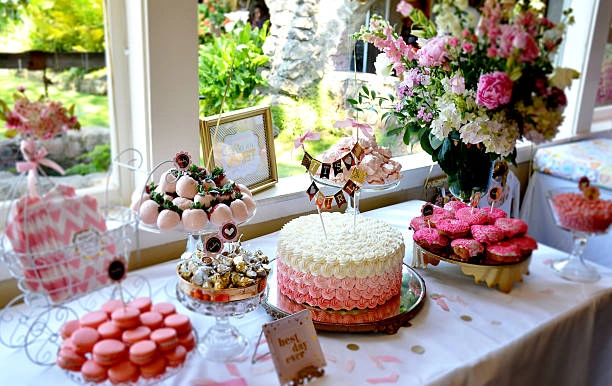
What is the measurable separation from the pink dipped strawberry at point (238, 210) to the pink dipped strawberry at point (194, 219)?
0.07 meters

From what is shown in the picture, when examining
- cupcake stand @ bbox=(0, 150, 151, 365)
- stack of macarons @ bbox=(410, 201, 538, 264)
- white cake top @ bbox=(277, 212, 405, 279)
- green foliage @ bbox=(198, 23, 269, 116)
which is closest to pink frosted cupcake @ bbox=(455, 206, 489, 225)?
stack of macarons @ bbox=(410, 201, 538, 264)

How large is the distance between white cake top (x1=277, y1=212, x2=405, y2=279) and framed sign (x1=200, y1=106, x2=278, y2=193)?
335mm

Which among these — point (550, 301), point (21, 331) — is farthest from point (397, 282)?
point (21, 331)

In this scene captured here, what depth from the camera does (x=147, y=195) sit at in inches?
43.0

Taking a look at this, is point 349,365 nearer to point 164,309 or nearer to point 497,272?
point 164,309

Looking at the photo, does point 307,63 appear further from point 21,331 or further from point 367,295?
point 21,331

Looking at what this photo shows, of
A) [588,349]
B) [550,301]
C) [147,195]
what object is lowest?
[588,349]

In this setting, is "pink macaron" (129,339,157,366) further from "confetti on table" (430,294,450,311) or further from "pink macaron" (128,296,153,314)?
"confetti on table" (430,294,450,311)

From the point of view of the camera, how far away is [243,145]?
61.6 inches

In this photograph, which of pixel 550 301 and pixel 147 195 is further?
pixel 550 301

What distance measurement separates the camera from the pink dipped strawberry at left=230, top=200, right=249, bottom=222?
1103 millimetres

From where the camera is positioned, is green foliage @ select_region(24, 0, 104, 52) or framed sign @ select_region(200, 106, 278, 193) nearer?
green foliage @ select_region(24, 0, 104, 52)

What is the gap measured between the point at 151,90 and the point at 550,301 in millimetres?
1018

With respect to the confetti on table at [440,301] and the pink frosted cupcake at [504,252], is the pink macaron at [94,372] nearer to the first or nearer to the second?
the confetti on table at [440,301]
